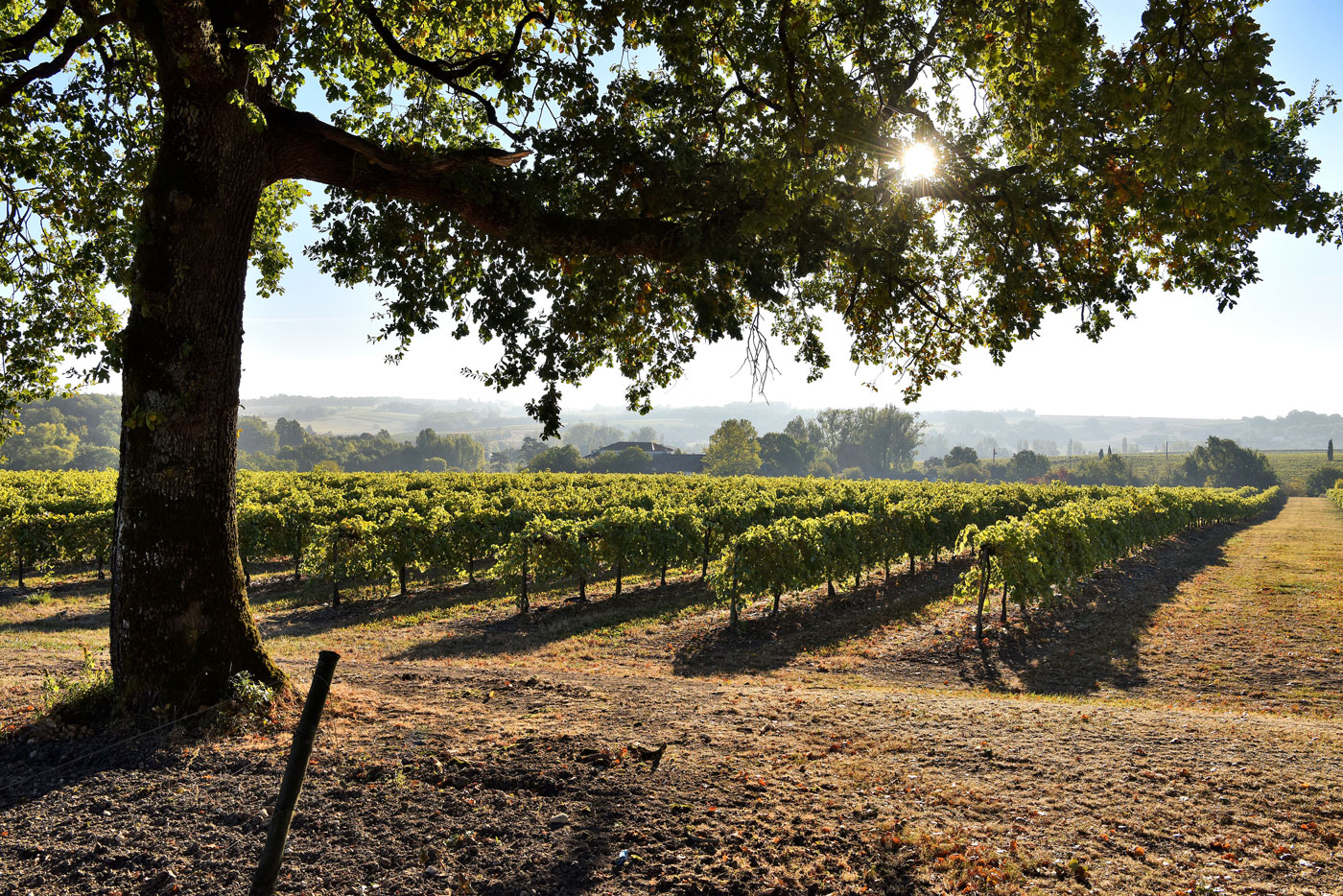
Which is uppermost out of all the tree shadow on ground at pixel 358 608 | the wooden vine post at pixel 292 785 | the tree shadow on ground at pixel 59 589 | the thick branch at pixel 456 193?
the thick branch at pixel 456 193

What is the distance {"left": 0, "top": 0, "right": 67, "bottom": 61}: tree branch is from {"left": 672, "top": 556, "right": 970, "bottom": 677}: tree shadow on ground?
11.1 meters

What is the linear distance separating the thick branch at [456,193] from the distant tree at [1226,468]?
394 ft

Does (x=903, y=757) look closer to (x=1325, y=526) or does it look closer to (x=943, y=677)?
(x=943, y=677)

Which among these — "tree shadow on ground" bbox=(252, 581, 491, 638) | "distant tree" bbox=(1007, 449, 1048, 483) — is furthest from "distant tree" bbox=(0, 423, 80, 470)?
"distant tree" bbox=(1007, 449, 1048, 483)

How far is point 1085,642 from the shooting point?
13.2 m

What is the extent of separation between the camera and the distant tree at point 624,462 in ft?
334

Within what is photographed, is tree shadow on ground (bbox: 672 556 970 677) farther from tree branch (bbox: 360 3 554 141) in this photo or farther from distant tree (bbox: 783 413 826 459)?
distant tree (bbox: 783 413 826 459)

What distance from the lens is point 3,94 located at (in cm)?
668

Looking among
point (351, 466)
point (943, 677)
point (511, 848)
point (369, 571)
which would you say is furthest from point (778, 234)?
point (351, 466)

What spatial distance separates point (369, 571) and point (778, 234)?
1323 cm

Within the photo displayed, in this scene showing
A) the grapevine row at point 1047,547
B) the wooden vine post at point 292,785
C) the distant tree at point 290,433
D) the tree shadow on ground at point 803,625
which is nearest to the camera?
the wooden vine post at point 292,785

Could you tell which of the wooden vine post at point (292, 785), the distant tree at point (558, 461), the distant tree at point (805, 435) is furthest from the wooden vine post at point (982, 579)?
the distant tree at point (805, 435)

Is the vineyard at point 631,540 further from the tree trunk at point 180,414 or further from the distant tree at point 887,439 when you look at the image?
the distant tree at point 887,439

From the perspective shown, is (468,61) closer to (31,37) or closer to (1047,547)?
(31,37)
